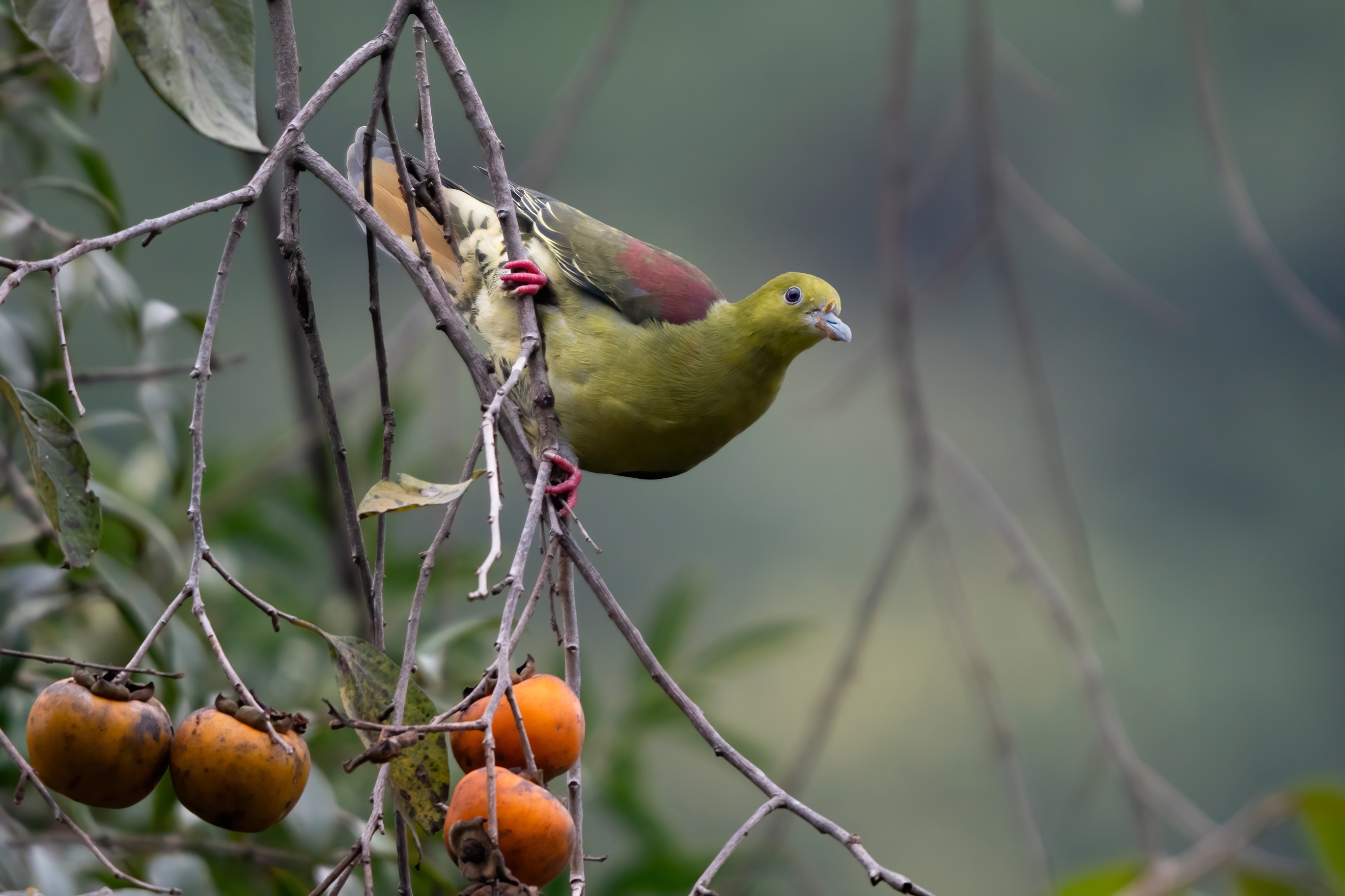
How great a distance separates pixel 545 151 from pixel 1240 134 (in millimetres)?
4780

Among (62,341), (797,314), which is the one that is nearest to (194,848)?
(62,341)

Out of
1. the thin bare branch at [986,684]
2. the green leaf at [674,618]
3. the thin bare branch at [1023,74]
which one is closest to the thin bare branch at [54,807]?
the thin bare branch at [986,684]

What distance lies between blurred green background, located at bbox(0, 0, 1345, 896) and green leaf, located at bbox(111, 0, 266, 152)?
4199 mm

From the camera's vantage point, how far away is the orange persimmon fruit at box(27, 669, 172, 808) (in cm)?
78

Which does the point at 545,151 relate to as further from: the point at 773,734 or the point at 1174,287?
the point at 1174,287

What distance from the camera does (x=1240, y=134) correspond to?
5551 millimetres

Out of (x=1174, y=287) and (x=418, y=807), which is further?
(x=1174, y=287)

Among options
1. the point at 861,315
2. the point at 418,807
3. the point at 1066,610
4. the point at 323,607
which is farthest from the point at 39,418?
the point at 861,315

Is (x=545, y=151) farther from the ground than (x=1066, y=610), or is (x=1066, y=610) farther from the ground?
(x=545, y=151)

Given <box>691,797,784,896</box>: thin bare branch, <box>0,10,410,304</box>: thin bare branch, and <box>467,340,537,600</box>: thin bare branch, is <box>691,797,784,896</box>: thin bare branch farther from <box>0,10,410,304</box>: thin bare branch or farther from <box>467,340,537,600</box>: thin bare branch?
<box>0,10,410,304</box>: thin bare branch

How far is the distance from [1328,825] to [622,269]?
54.1 inches

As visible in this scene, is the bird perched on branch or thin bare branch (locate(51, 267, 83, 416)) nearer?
thin bare branch (locate(51, 267, 83, 416))

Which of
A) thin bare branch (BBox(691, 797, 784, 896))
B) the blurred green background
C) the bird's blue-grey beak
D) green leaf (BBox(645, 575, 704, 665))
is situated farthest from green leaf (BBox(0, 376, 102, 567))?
the blurred green background

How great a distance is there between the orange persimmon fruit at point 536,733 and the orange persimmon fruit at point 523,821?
0.23 ft
